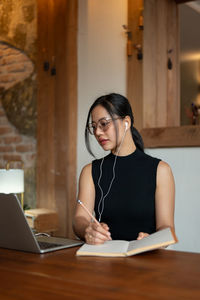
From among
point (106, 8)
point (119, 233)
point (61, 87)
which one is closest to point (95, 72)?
point (61, 87)

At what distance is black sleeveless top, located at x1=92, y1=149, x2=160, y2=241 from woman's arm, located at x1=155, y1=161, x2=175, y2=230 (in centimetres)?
3

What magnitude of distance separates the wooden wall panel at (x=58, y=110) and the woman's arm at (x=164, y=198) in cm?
177

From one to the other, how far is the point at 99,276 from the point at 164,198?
91cm

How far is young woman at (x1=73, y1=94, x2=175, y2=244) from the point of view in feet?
6.72

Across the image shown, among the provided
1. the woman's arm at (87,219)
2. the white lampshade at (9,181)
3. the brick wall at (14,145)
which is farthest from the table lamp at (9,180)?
the woman's arm at (87,219)

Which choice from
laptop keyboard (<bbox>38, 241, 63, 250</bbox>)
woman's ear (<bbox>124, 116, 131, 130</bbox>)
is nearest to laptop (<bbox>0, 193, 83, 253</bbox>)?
laptop keyboard (<bbox>38, 241, 63, 250</bbox>)

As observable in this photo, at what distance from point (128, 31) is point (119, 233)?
2.06 meters

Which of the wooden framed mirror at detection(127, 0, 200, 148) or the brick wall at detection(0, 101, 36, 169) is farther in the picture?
the brick wall at detection(0, 101, 36, 169)

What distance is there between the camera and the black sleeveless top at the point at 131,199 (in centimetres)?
206

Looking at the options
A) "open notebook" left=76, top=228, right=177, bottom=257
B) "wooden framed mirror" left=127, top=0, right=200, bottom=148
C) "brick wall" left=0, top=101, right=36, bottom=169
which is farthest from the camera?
"brick wall" left=0, top=101, right=36, bottom=169

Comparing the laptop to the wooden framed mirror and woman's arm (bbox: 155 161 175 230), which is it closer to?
woman's arm (bbox: 155 161 175 230)

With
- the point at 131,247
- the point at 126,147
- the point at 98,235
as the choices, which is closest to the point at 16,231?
the point at 98,235

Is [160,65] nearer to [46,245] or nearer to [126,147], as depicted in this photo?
[126,147]

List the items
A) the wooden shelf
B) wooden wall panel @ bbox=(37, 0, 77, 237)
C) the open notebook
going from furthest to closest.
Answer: wooden wall panel @ bbox=(37, 0, 77, 237) < the wooden shelf < the open notebook
